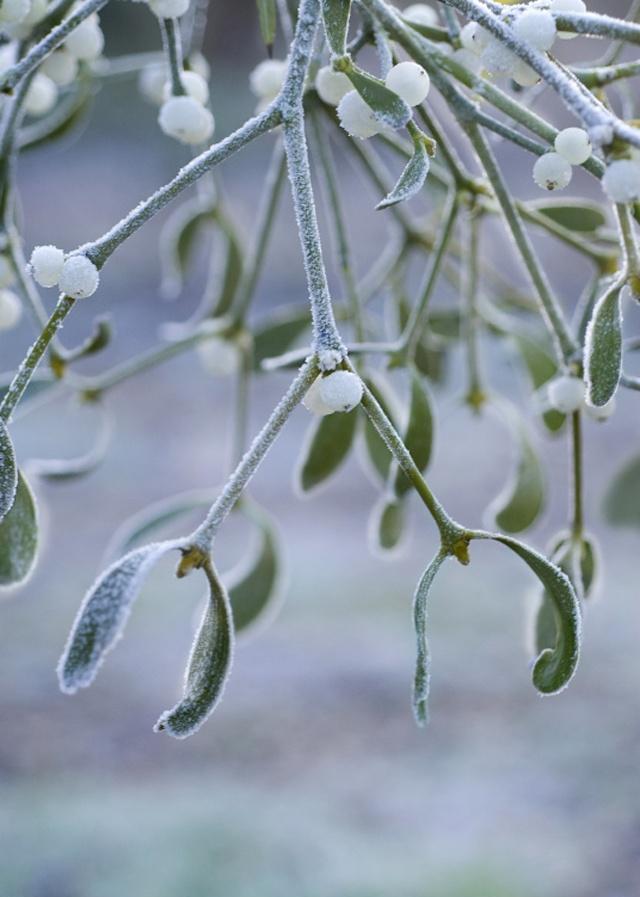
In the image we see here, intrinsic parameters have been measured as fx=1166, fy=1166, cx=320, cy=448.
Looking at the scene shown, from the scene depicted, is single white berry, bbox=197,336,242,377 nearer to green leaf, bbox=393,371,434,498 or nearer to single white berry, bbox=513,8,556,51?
green leaf, bbox=393,371,434,498

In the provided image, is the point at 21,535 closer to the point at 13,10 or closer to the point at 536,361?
the point at 13,10

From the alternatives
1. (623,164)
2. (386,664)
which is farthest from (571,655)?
(386,664)

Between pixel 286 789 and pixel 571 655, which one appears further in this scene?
pixel 286 789

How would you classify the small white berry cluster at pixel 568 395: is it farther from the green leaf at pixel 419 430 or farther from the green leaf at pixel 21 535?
the green leaf at pixel 21 535

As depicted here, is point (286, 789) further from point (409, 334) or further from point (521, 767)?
point (409, 334)

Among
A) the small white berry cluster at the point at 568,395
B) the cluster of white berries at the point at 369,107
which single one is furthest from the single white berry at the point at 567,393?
the cluster of white berries at the point at 369,107
